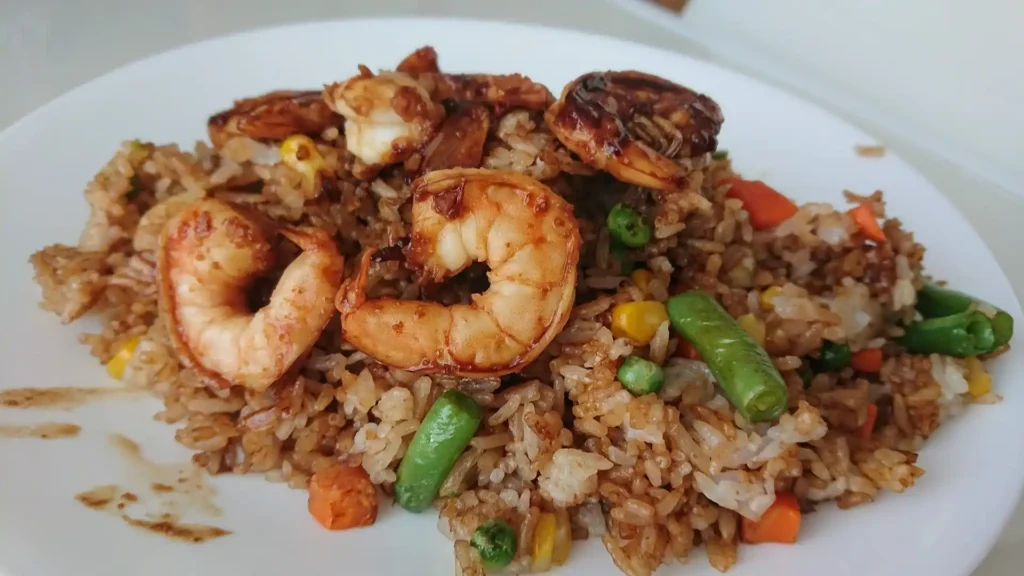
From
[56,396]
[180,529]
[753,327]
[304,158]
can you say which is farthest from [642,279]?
[56,396]

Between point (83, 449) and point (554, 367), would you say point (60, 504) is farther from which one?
point (554, 367)

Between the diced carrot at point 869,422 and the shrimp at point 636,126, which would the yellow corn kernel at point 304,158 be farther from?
the diced carrot at point 869,422

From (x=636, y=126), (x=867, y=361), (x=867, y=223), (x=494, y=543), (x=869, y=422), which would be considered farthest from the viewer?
(x=867, y=223)

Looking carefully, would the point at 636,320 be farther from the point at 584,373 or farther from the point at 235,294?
the point at 235,294

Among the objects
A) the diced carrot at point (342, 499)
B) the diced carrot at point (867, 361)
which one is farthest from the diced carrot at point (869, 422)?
the diced carrot at point (342, 499)

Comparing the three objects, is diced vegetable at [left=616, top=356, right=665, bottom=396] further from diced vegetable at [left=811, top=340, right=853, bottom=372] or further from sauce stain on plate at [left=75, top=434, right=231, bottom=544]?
sauce stain on plate at [left=75, top=434, right=231, bottom=544]

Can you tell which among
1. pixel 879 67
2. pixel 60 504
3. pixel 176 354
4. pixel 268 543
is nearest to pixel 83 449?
pixel 60 504

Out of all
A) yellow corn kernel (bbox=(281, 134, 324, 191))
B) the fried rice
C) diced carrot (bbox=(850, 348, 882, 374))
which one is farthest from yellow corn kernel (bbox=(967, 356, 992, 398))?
yellow corn kernel (bbox=(281, 134, 324, 191))
